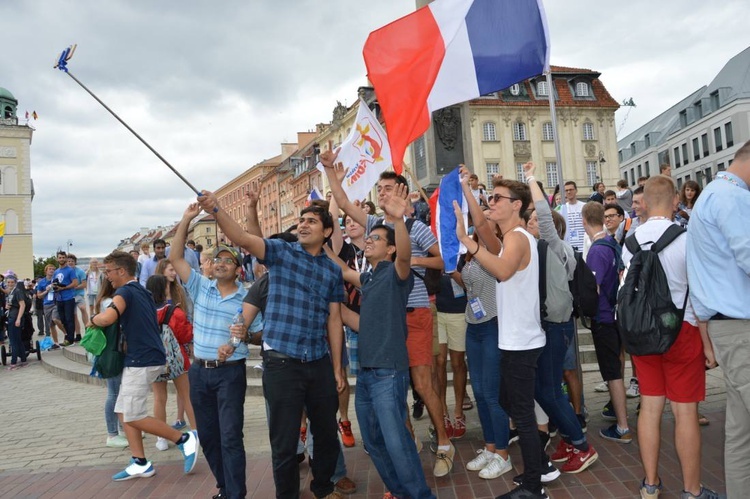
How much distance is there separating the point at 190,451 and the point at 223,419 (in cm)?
131

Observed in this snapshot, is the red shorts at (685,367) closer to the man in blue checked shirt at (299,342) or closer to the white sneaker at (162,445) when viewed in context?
the man in blue checked shirt at (299,342)

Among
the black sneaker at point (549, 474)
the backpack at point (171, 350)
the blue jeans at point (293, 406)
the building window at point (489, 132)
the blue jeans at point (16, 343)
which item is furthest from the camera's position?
the building window at point (489, 132)

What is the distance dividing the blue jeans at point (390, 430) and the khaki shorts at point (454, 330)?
154 centimetres

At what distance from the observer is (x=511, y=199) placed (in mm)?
4113

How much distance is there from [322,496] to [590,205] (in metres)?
3.54

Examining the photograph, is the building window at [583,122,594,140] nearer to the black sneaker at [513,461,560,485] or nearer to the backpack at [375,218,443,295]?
the backpack at [375,218,443,295]

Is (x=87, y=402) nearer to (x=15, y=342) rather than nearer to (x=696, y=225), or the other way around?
(x=15, y=342)

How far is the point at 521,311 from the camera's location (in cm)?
395

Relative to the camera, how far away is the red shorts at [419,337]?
4582mm

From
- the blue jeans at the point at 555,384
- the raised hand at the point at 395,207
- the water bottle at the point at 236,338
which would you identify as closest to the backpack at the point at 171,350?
the water bottle at the point at 236,338

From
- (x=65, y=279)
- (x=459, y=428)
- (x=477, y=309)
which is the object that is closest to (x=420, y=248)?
(x=477, y=309)

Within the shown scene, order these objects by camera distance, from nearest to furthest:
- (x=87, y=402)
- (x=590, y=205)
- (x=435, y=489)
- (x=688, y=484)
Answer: (x=688, y=484) → (x=435, y=489) → (x=590, y=205) → (x=87, y=402)

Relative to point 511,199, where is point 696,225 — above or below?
below

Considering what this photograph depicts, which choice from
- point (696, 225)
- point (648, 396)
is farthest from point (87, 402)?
point (696, 225)
